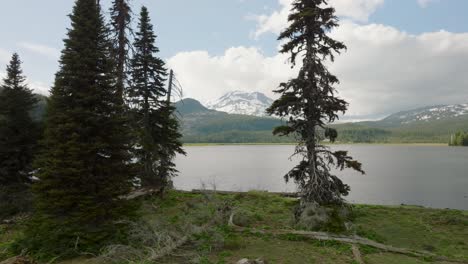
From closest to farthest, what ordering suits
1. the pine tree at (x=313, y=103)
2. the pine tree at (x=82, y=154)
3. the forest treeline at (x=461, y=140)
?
the pine tree at (x=82, y=154), the pine tree at (x=313, y=103), the forest treeline at (x=461, y=140)

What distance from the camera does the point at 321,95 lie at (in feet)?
55.5

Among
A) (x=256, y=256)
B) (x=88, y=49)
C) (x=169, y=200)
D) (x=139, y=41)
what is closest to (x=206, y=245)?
(x=256, y=256)

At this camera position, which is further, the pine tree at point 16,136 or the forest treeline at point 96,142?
the pine tree at point 16,136

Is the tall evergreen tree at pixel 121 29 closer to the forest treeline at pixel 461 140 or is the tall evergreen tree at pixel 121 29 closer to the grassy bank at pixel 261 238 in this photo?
the grassy bank at pixel 261 238

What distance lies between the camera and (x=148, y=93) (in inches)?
932

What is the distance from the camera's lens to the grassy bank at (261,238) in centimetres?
1062

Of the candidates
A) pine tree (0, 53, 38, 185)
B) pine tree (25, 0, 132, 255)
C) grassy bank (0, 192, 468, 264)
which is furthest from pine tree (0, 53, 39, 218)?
pine tree (25, 0, 132, 255)

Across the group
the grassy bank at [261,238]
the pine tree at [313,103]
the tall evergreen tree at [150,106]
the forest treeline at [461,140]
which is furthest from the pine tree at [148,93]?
the forest treeline at [461,140]

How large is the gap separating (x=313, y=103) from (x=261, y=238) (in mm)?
7810

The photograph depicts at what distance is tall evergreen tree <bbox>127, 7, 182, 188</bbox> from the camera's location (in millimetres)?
23281

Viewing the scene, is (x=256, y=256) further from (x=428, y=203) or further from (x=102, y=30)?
(x=428, y=203)

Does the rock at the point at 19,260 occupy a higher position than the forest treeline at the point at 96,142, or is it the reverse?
the forest treeline at the point at 96,142

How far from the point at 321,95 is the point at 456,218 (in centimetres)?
976

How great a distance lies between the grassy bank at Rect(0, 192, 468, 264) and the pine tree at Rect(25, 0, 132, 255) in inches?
43.5
